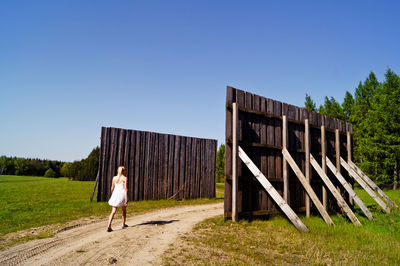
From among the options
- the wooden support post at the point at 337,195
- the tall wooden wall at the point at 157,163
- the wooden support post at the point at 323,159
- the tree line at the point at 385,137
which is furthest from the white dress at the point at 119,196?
the tree line at the point at 385,137

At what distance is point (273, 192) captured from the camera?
21.1 ft

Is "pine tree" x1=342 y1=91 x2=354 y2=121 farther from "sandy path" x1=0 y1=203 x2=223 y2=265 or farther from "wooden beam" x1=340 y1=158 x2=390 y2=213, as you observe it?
"sandy path" x1=0 y1=203 x2=223 y2=265

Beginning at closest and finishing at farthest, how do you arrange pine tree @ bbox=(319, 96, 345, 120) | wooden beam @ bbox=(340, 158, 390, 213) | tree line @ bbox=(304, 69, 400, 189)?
wooden beam @ bbox=(340, 158, 390, 213) < tree line @ bbox=(304, 69, 400, 189) < pine tree @ bbox=(319, 96, 345, 120)

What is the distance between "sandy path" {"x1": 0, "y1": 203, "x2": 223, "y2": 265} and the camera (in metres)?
3.98

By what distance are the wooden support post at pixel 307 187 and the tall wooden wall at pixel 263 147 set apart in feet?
1.34

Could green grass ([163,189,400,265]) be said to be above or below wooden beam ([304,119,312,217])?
below

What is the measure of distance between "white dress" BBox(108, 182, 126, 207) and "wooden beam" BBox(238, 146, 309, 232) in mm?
3512

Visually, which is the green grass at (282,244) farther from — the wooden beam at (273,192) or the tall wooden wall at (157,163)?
the tall wooden wall at (157,163)

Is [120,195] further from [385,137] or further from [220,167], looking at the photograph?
[220,167]

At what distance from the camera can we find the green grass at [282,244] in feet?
13.5

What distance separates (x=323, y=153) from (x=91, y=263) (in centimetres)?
840

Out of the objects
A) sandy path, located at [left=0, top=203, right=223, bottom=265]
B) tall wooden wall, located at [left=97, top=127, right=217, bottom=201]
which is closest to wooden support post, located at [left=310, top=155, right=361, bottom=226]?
sandy path, located at [left=0, top=203, right=223, bottom=265]

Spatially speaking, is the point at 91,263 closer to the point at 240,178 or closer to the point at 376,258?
the point at 240,178

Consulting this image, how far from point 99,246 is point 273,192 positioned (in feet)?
14.9
